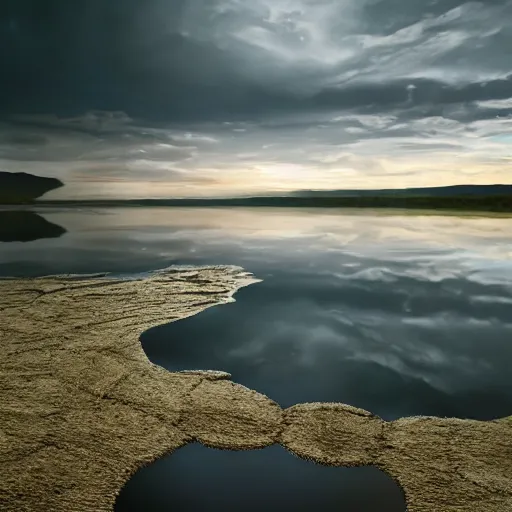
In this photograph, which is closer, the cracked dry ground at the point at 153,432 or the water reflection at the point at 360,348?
the cracked dry ground at the point at 153,432

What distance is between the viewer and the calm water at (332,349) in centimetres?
301

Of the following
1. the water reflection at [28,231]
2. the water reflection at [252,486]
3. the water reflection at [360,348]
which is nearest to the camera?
the water reflection at [252,486]

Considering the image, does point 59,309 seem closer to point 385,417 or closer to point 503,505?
point 385,417

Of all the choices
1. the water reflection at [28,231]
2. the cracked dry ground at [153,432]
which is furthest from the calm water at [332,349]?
the water reflection at [28,231]

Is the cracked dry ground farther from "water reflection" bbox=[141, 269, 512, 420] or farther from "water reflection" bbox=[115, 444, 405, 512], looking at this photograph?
"water reflection" bbox=[141, 269, 512, 420]

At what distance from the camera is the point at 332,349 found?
5516mm

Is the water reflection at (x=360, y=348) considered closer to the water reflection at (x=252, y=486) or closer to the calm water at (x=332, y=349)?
the calm water at (x=332, y=349)

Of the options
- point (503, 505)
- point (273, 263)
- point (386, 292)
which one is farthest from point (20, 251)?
point (503, 505)

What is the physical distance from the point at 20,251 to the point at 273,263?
7.91 metres

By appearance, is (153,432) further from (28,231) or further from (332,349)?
(28,231)

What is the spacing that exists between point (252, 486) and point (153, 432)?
→ 0.96 meters

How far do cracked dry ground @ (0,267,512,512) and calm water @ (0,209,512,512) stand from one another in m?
0.17

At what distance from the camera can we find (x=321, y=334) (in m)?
6.11

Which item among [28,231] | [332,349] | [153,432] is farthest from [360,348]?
[28,231]
